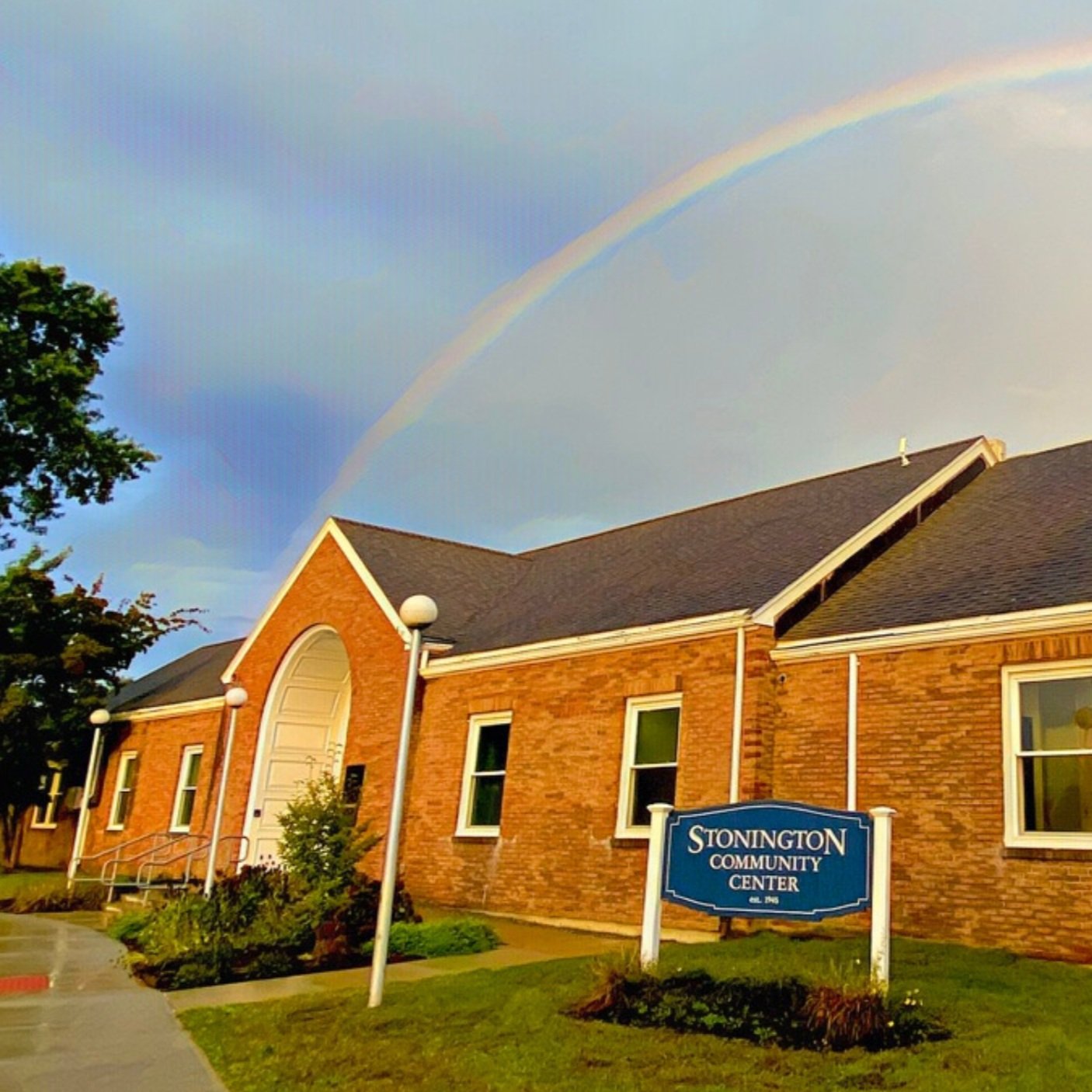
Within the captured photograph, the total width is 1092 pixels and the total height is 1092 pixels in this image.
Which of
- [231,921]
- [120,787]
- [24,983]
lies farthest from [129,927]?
[120,787]

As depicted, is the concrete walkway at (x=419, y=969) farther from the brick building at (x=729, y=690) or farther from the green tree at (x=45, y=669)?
the green tree at (x=45, y=669)

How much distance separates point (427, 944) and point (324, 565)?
13.2 metres

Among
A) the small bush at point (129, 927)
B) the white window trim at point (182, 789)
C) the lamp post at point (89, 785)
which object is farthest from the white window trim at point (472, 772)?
the lamp post at point (89, 785)

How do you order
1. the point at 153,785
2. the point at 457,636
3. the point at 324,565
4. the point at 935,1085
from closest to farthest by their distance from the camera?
the point at 935,1085 < the point at 457,636 < the point at 324,565 < the point at 153,785

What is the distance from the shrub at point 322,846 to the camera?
46.7 ft

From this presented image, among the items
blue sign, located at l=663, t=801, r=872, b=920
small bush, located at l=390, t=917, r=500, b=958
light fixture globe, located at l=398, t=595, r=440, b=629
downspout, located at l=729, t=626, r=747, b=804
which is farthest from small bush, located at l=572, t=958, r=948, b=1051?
downspout, located at l=729, t=626, r=747, b=804

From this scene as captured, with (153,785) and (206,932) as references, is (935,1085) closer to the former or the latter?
(206,932)

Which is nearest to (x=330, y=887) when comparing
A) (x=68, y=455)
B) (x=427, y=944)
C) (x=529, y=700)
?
(x=427, y=944)

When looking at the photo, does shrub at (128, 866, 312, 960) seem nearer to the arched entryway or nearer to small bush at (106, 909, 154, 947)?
small bush at (106, 909, 154, 947)

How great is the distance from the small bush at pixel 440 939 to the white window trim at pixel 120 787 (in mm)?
20086

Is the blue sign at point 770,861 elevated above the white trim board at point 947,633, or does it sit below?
below

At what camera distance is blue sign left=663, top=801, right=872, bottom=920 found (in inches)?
340

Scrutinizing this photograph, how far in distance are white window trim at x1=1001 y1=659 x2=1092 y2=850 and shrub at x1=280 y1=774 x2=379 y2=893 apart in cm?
773

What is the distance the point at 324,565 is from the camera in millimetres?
25031
